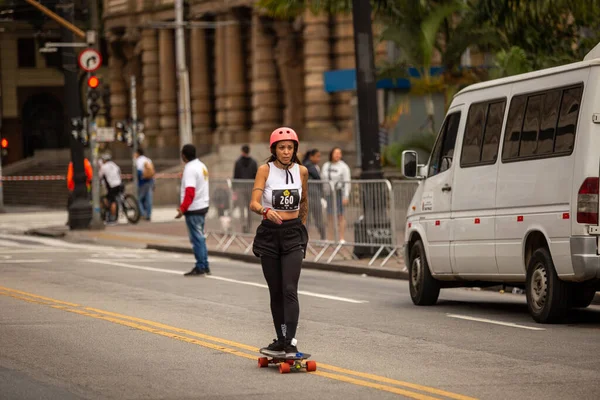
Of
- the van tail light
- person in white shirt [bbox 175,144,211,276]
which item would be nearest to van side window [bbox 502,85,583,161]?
the van tail light

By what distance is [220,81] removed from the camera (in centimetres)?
6047

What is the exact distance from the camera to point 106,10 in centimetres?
7175

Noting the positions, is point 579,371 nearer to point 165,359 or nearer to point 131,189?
point 165,359

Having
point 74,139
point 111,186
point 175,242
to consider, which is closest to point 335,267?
point 175,242

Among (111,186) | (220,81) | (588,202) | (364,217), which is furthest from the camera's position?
(220,81)

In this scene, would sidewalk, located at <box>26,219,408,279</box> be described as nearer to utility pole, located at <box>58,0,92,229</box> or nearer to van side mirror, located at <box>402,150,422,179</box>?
utility pole, located at <box>58,0,92,229</box>

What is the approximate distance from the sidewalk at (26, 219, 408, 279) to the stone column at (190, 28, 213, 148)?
2166cm

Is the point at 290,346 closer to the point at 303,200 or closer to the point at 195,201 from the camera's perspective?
the point at 303,200

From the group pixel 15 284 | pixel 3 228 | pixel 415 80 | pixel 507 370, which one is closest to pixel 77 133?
pixel 3 228

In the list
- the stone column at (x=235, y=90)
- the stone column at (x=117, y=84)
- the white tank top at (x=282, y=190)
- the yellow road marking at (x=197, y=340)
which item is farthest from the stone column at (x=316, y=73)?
the white tank top at (x=282, y=190)

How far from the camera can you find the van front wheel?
1664cm

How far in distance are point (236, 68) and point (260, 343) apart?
46976 mm

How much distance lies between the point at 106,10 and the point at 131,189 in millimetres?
22695

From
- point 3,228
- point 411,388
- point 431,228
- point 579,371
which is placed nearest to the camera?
point 411,388
